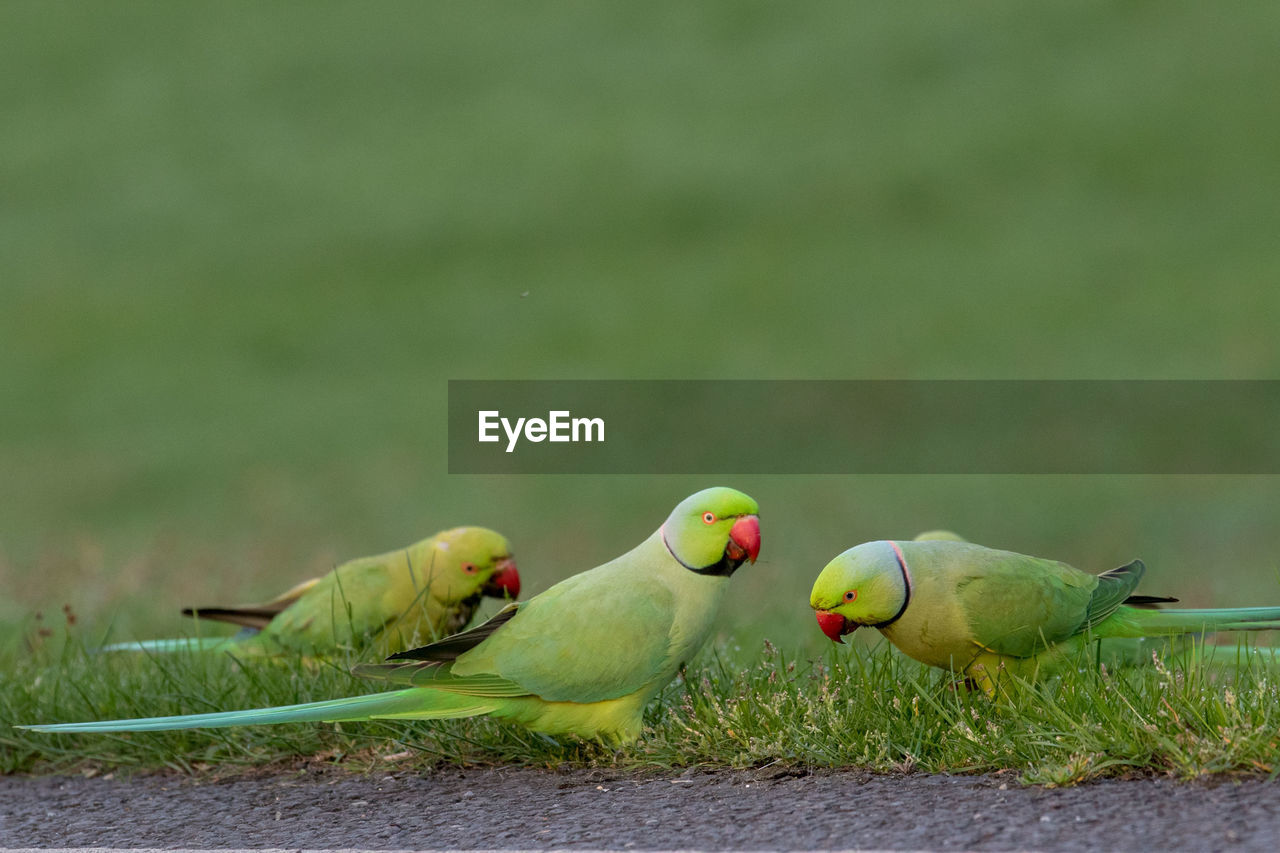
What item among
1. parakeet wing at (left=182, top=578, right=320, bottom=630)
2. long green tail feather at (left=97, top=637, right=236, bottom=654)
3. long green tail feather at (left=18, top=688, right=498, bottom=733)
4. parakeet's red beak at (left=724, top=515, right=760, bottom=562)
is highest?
parakeet's red beak at (left=724, top=515, right=760, bottom=562)

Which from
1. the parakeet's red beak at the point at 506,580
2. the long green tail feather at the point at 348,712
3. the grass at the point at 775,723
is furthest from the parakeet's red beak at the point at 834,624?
the parakeet's red beak at the point at 506,580

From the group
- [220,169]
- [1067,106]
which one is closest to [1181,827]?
[1067,106]

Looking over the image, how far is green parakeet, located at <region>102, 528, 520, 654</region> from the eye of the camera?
4547 mm

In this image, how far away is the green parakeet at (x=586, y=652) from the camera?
3512 mm

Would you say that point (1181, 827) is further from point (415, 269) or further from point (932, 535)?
point (415, 269)

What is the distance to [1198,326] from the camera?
1187 centimetres

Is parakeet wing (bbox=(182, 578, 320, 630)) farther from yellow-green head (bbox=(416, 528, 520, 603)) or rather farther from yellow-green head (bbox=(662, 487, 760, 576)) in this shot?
yellow-green head (bbox=(662, 487, 760, 576))

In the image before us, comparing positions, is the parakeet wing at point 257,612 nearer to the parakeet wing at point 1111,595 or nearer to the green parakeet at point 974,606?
the green parakeet at point 974,606

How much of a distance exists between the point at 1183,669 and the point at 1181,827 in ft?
2.14

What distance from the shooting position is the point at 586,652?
351 cm

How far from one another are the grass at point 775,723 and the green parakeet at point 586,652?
177 millimetres

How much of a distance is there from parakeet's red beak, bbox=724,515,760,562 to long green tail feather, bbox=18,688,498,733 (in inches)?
30.5

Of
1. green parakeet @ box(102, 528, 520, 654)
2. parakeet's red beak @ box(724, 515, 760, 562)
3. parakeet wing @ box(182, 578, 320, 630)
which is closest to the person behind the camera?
parakeet's red beak @ box(724, 515, 760, 562)

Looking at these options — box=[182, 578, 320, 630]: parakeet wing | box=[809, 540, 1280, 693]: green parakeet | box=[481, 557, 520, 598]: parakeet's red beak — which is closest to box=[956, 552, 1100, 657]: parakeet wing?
box=[809, 540, 1280, 693]: green parakeet
